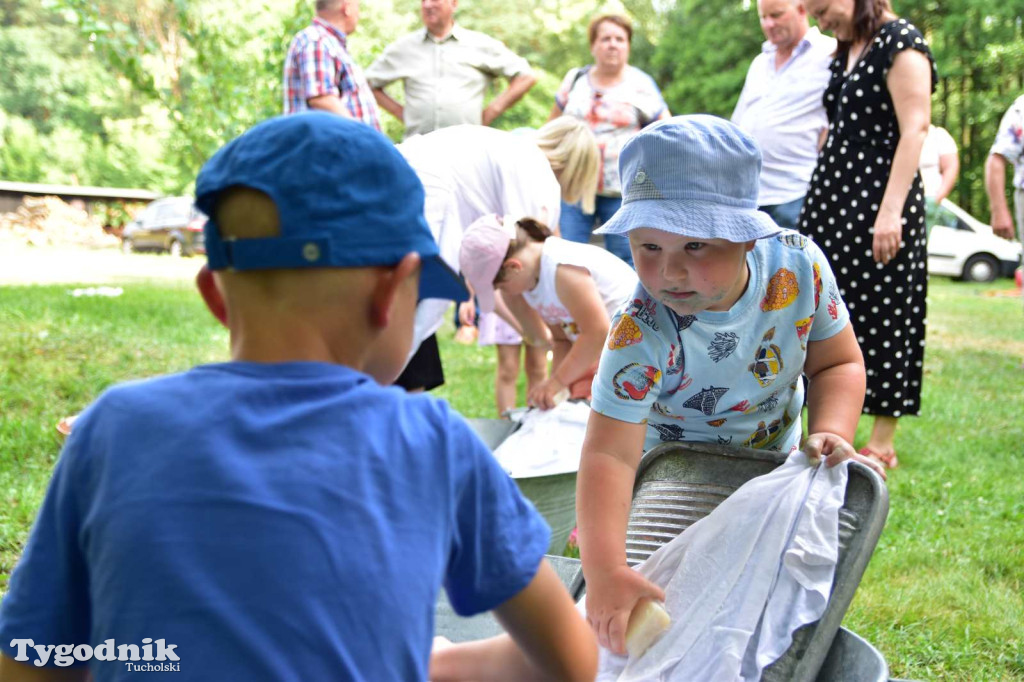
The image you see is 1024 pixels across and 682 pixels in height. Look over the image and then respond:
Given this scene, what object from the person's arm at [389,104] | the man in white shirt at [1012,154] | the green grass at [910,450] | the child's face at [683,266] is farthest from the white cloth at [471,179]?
the man in white shirt at [1012,154]

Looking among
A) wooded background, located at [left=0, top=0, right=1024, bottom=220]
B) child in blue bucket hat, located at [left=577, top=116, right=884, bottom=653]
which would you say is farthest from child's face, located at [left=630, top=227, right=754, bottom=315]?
wooded background, located at [left=0, top=0, right=1024, bottom=220]

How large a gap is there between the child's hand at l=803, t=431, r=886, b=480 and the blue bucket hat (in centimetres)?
34

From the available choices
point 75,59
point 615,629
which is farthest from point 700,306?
point 75,59

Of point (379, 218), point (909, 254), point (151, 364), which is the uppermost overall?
point (379, 218)

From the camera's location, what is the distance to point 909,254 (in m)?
3.22

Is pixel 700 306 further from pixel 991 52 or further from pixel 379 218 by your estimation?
pixel 991 52

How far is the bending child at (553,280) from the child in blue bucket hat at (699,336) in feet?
3.20

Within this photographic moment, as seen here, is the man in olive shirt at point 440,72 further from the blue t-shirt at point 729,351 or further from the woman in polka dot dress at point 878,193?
the blue t-shirt at point 729,351

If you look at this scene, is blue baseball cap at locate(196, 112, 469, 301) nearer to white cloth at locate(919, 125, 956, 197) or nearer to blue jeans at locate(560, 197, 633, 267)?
blue jeans at locate(560, 197, 633, 267)

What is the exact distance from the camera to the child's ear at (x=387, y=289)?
2.94 ft

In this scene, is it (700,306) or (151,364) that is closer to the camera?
(700,306)

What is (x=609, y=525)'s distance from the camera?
1574 mm

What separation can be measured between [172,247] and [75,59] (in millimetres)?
18730

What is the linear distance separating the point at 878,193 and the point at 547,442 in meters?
1.44
